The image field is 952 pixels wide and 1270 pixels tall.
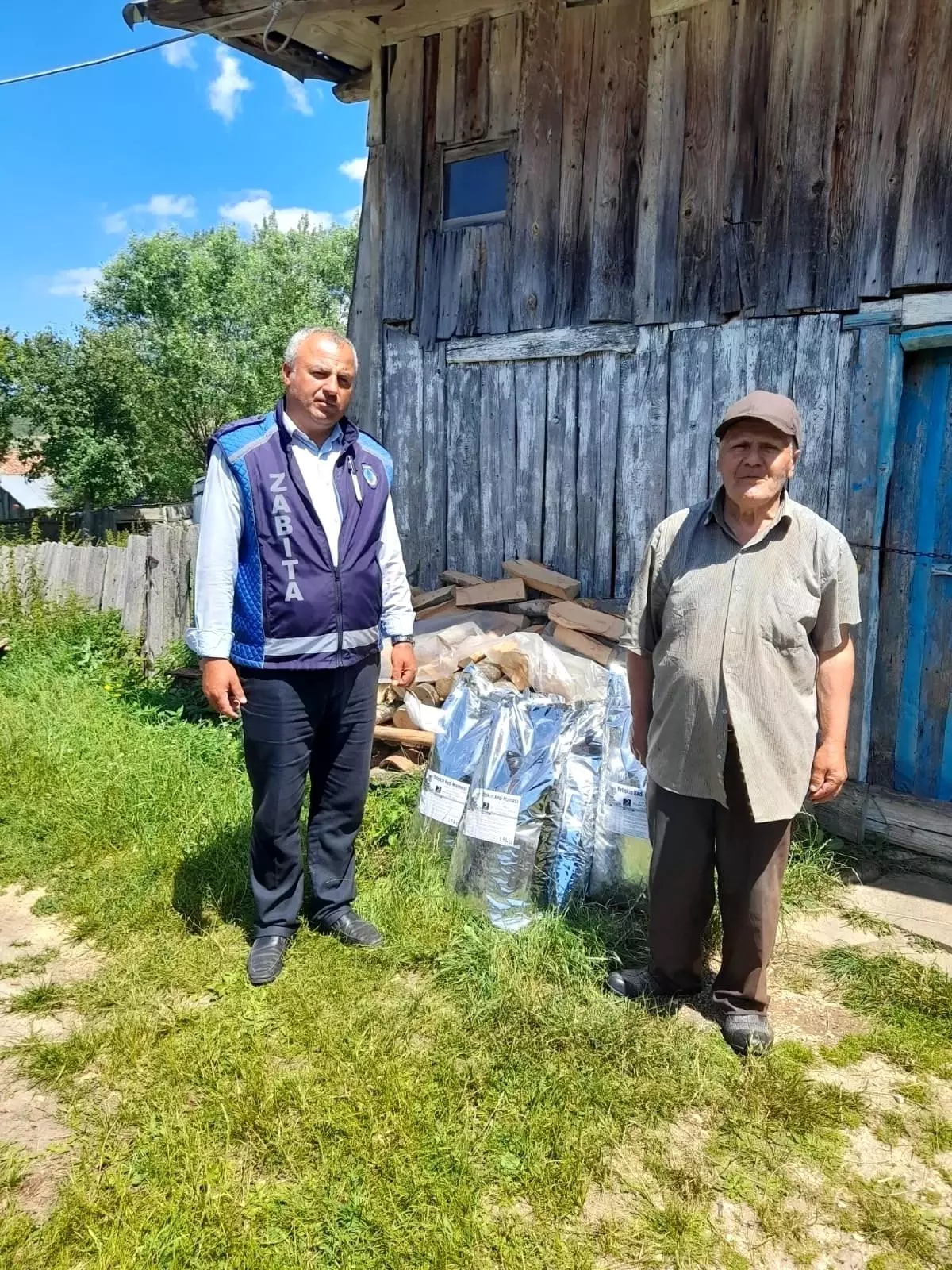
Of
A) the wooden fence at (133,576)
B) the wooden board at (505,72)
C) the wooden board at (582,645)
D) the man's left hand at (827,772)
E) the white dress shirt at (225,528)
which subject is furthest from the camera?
the wooden fence at (133,576)

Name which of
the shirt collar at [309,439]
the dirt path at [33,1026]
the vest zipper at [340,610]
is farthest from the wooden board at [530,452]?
the dirt path at [33,1026]

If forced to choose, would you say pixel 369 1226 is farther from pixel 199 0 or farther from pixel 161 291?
pixel 161 291

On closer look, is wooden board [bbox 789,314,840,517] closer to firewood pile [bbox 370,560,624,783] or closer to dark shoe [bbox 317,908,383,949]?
firewood pile [bbox 370,560,624,783]

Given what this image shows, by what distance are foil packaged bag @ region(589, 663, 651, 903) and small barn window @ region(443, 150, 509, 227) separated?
381 cm

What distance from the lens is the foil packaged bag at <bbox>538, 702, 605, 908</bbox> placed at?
332cm

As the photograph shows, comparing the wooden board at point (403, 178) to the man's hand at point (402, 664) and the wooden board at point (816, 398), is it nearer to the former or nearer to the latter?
the wooden board at point (816, 398)

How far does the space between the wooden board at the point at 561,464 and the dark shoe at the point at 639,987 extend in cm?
281

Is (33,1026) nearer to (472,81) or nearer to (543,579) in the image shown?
(543,579)

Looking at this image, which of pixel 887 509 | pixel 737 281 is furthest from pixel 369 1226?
pixel 737 281

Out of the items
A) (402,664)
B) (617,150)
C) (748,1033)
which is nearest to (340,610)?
(402,664)

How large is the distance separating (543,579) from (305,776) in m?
2.44

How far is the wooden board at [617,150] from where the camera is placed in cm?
481

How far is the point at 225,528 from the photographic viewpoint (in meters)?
2.80

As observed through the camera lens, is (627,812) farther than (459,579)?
No
